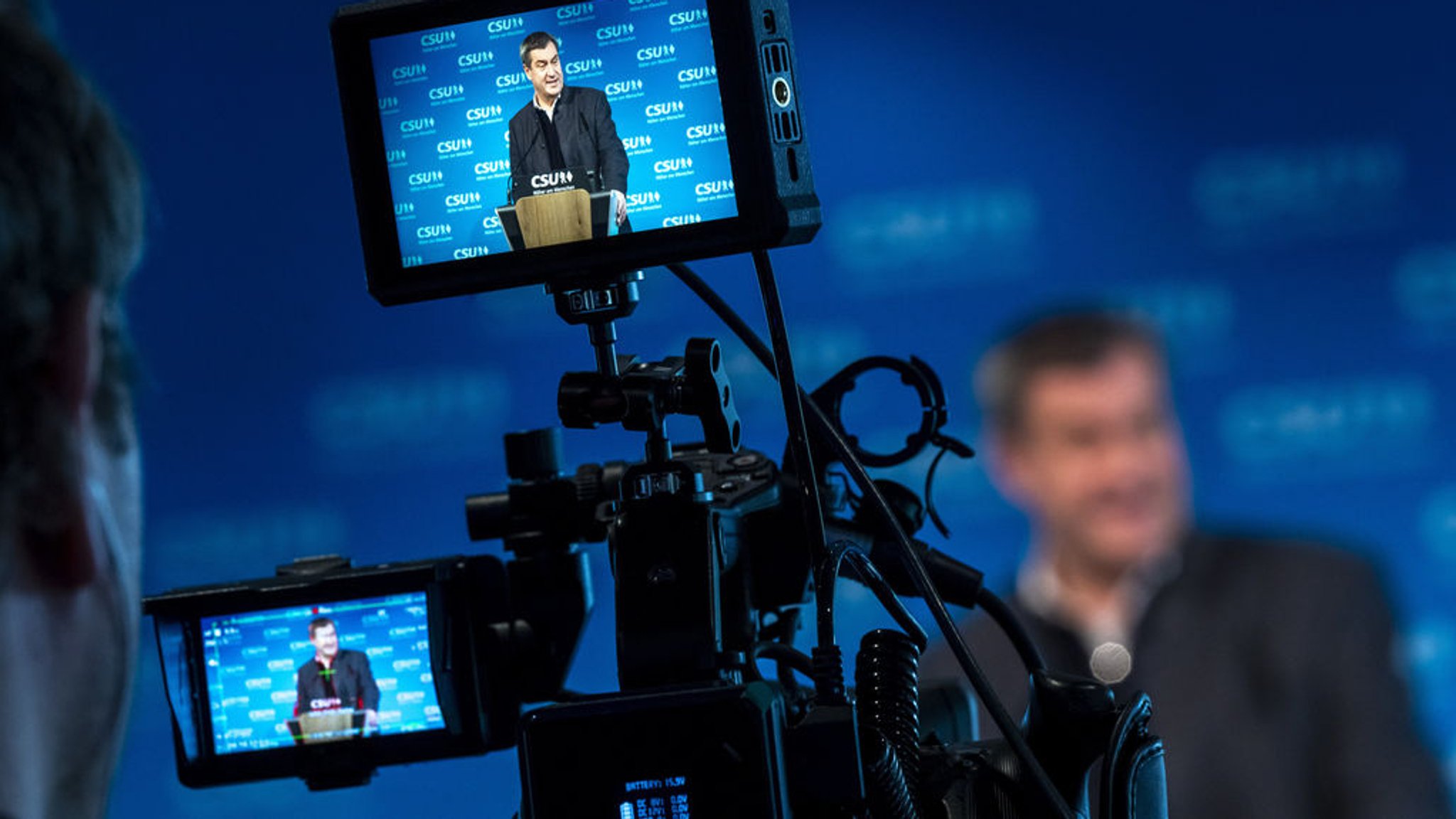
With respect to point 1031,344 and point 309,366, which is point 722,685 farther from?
point 309,366

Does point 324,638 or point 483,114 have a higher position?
point 483,114

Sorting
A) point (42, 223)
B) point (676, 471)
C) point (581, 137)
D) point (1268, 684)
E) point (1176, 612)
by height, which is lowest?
point (1268, 684)

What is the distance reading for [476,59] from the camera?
1.17 metres

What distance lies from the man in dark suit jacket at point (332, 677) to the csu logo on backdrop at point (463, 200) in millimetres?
395

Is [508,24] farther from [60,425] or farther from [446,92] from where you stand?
[60,425]

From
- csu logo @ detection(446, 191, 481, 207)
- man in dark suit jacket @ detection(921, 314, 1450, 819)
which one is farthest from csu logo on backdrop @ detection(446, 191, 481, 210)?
man in dark suit jacket @ detection(921, 314, 1450, 819)

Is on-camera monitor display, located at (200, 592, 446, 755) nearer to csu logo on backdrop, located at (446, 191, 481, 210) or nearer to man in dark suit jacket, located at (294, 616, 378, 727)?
man in dark suit jacket, located at (294, 616, 378, 727)

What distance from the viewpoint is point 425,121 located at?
1186 mm

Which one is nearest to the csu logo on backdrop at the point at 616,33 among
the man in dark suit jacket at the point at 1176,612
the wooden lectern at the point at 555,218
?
the wooden lectern at the point at 555,218

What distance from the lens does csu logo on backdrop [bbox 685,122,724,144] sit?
1.13 m

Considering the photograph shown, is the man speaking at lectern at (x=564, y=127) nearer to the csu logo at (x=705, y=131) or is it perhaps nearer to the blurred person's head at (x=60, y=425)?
the csu logo at (x=705, y=131)

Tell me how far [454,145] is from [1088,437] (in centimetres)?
156

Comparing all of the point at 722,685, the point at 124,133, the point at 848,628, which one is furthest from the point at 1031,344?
the point at 124,133

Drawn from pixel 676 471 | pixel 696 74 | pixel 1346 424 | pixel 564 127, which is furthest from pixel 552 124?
pixel 1346 424
